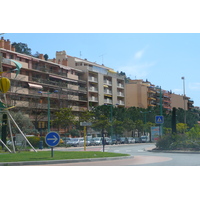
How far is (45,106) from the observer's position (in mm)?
62781

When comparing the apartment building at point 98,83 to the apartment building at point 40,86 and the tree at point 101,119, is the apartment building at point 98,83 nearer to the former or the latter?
the apartment building at point 40,86

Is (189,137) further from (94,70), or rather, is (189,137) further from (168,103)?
(168,103)

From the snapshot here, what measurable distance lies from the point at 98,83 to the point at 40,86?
21.8 meters

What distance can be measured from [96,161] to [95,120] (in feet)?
160

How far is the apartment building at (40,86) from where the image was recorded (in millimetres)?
57719

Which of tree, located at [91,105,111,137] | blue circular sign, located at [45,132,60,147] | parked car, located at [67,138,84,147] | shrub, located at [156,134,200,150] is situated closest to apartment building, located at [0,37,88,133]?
tree, located at [91,105,111,137]

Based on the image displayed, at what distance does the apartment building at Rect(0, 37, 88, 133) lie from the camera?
5772 centimetres

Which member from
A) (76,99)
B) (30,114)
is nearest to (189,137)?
(30,114)

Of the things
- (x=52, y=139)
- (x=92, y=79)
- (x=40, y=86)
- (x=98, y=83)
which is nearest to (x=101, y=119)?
(x=40, y=86)

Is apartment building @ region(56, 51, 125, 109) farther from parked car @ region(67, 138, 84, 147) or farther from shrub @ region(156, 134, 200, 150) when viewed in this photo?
shrub @ region(156, 134, 200, 150)

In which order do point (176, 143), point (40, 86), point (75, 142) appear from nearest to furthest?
point (176, 143)
point (75, 142)
point (40, 86)

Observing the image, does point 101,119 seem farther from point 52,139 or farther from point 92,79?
point 52,139

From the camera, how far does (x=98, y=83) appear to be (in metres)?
83.6

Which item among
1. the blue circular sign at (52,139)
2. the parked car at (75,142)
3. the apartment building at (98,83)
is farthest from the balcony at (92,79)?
the blue circular sign at (52,139)
